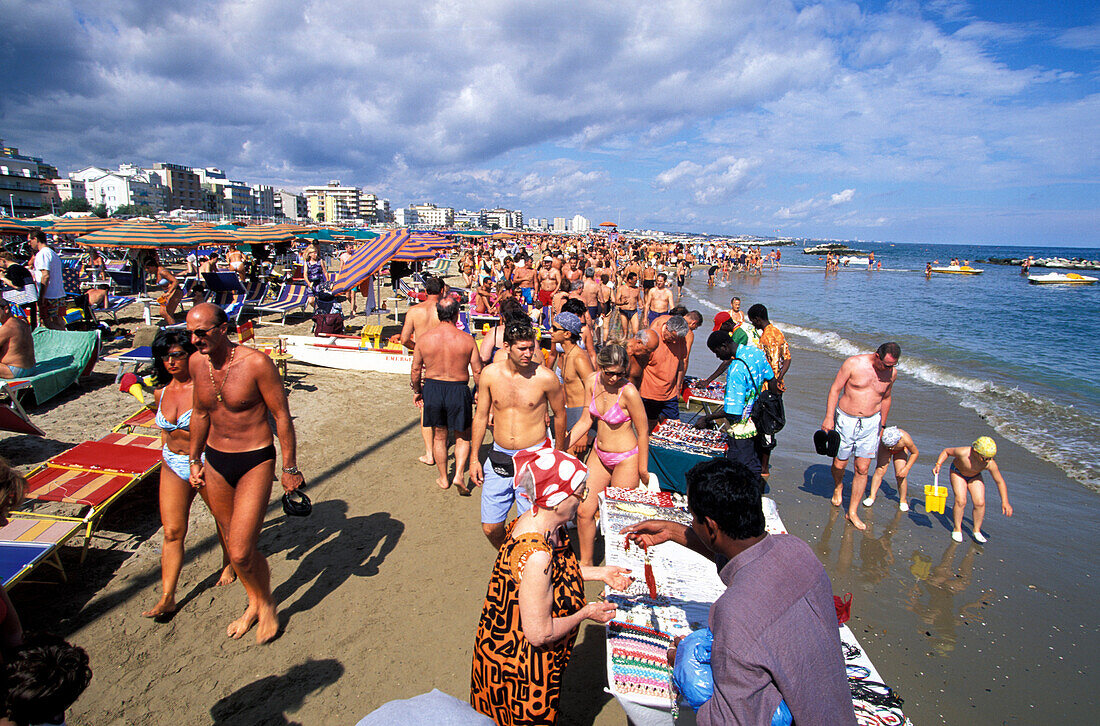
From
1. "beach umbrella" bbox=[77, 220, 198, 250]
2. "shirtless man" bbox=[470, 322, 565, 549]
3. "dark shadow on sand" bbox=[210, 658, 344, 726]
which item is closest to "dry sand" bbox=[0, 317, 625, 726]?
"dark shadow on sand" bbox=[210, 658, 344, 726]

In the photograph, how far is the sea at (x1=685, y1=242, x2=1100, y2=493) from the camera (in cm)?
820

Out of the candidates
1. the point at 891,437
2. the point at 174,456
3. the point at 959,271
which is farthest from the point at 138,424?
the point at 959,271

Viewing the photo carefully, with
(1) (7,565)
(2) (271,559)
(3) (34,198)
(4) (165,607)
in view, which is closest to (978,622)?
(2) (271,559)

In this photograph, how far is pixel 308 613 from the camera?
11.0 feet

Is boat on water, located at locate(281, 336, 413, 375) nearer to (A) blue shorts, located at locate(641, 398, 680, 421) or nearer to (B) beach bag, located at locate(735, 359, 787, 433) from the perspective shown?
(A) blue shorts, located at locate(641, 398, 680, 421)

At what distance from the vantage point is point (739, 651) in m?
1.43

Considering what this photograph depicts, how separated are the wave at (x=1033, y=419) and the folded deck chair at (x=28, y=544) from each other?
9.92 metres

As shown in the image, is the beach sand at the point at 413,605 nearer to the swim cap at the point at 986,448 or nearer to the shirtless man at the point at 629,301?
the swim cap at the point at 986,448

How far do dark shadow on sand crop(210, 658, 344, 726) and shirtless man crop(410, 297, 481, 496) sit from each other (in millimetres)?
2158

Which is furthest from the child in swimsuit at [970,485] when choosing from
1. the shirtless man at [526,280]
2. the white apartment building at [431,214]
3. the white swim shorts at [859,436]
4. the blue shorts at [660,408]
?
the white apartment building at [431,214]

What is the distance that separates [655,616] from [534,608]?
128cm

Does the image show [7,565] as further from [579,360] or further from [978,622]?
[978,622]

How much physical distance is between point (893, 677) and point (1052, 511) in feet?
13.0

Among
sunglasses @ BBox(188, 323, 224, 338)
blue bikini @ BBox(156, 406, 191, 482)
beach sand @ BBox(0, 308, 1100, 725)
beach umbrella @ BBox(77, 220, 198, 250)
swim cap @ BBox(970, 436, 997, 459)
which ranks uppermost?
beach umbrella @ BBox(77, 220, 198, 250)
